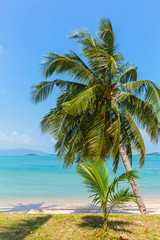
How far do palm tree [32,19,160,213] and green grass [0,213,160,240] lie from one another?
1.78m

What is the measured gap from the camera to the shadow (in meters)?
4.53

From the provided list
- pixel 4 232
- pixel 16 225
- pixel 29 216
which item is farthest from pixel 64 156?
pixel 4 232

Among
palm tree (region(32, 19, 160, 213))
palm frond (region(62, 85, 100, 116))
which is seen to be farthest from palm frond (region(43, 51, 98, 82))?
palm frond (region(62, 85, 100, 116))

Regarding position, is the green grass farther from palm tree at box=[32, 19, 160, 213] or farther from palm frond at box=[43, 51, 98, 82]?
palm frond at box=[43, 51, 98, 82]

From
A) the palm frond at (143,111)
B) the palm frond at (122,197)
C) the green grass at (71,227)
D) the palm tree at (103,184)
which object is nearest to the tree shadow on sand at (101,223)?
the green grass at (71,227)

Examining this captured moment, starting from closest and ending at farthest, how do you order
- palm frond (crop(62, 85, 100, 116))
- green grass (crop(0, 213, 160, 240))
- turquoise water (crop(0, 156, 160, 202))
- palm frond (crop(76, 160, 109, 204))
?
1. palm frond (crop(76, 160, 109, 204))
2. green grass (crop(0, 213, 160, 240))
3. palm frond (crop(62, 85, 100, 116))
4. turquoise water (crop(0, 156, 160, 202))

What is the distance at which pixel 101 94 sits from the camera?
7676 millimetres

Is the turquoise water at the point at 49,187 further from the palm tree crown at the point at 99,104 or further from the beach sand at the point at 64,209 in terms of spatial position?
the beach sand at the point at 64,209

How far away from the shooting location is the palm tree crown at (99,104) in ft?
23.3

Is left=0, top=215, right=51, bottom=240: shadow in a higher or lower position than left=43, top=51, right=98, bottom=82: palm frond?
lower

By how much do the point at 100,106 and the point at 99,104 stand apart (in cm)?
8

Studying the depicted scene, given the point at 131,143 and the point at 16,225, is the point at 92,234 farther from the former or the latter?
the point at 131,143

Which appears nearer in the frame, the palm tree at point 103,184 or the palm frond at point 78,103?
the palm tree at point 103,184

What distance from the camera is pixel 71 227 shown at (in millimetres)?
5090
